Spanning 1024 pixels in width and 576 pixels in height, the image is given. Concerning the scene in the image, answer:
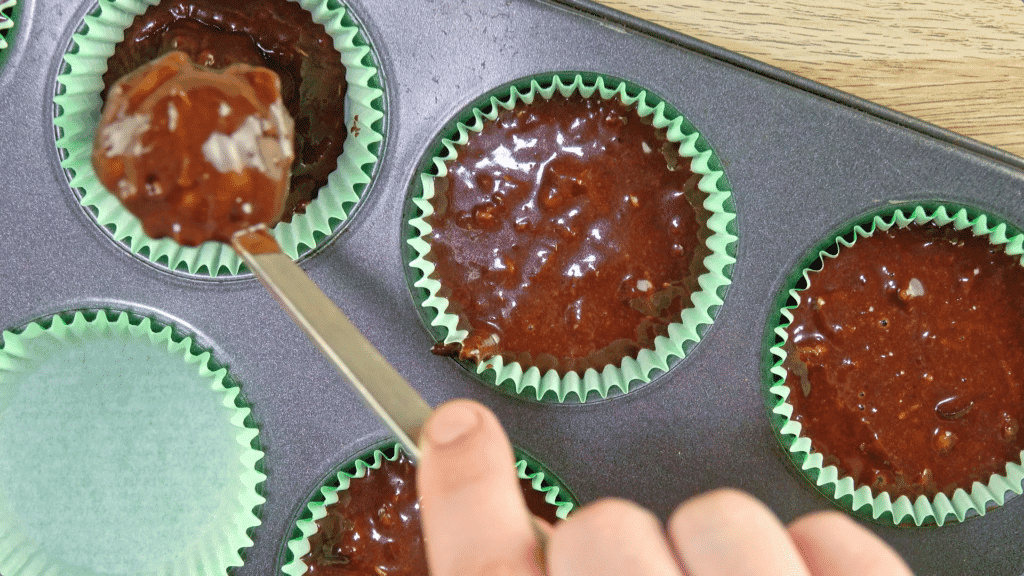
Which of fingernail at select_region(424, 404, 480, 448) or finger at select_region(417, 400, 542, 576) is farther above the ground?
fingernail at select_region(424, 404, 480, 448)

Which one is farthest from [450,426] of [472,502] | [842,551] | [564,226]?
[564,226]

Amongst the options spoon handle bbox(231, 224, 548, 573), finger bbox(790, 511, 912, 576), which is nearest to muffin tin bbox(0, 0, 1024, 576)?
spoon handle bbox(231, 224, 548, 573)

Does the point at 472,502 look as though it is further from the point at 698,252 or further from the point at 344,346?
the point at 698,252

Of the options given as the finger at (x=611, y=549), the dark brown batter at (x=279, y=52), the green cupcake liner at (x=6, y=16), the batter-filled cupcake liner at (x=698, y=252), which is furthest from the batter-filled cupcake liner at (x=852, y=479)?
the green cupcake liner at (x=6, y=16)

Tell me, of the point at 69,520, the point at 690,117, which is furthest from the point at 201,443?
the point at 690,117

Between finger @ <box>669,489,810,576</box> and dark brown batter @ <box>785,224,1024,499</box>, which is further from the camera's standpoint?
dark brown batter @ <box>785,224,1024,499</box>

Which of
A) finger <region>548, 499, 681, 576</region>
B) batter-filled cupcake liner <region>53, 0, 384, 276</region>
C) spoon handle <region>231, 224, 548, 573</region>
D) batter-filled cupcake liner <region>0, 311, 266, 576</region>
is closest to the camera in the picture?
finger <region>548, 499, 681, 576</region>

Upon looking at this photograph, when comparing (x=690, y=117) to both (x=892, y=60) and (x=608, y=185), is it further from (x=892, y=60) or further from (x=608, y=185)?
(x=892, y=60)

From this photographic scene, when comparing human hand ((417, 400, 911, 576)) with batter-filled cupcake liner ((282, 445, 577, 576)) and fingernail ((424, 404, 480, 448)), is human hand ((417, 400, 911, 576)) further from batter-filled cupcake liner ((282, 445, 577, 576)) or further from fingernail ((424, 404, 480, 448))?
batter-filled cupcake liner ((282, 445, 577, 576))
